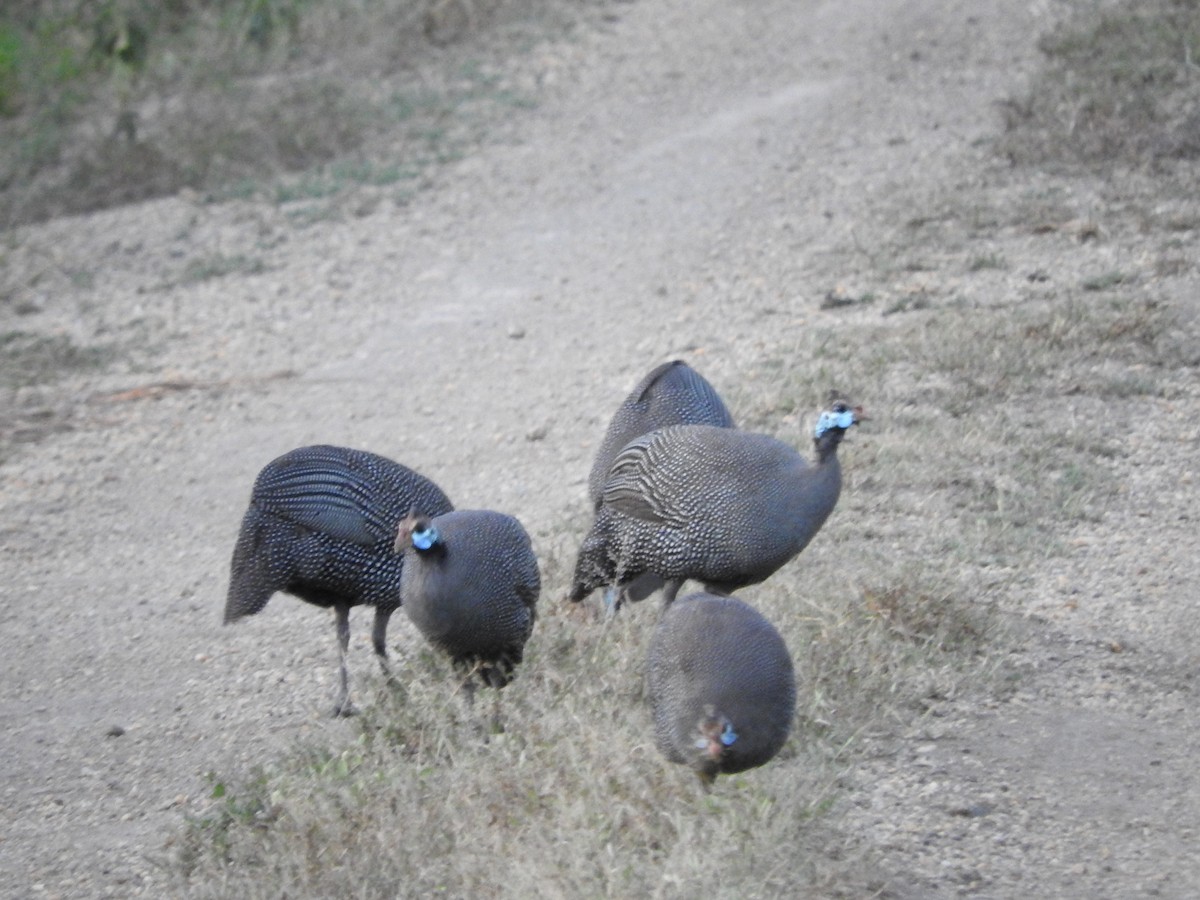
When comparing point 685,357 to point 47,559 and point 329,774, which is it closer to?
point 47,559

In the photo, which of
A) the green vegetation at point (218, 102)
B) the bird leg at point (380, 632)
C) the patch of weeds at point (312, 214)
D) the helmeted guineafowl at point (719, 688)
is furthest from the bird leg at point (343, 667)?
the green vegetation at point (218, 102)

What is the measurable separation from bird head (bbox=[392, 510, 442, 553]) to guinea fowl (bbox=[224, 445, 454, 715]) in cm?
59

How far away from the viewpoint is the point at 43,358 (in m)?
8.53

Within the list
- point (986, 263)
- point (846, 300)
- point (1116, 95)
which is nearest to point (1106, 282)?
point (986, 263)

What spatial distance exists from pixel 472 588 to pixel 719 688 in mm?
983

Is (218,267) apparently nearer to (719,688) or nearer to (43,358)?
(43,358)

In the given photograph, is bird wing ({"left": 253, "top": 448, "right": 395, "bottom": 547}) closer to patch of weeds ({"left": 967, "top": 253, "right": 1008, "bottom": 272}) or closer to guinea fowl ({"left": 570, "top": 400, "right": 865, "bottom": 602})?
guinea fowl ({"left": 570, "top": 400, "right": 865, "bottom": 602})

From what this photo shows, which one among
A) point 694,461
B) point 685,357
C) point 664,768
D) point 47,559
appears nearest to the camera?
point 664,768

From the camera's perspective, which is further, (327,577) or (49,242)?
(49,242)

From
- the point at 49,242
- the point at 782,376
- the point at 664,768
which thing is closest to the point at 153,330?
the point at 49,242

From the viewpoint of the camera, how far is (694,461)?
469 centimetres

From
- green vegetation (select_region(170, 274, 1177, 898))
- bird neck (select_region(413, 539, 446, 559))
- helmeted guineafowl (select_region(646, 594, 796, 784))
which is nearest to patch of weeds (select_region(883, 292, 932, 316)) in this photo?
green vegetation (select_region(170, 274, 1177, 898))

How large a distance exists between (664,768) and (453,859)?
552 millimetres

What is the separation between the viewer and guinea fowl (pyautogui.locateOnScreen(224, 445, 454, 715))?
494cm
